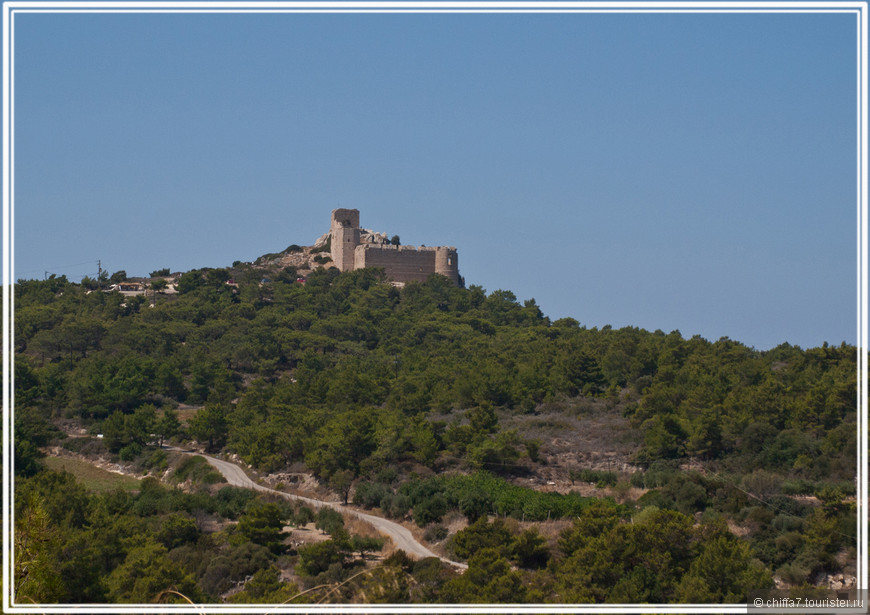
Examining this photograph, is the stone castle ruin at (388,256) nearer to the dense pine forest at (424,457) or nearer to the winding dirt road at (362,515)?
the dense pine forest at (424,457)

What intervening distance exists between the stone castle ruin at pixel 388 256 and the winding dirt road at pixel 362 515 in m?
24.0

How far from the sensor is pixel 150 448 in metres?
24.5

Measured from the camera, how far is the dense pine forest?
37.5 feet

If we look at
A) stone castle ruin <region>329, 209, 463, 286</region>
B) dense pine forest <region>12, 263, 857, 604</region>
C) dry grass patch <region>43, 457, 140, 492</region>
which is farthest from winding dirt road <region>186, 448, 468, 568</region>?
stone castle ruin <region>329, 209, 463, 286</region>

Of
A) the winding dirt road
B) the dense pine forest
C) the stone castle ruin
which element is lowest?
the winding dirt road

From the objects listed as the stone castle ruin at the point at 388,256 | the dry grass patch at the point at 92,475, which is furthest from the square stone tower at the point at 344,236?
the dry grass patch at the point at 92,475

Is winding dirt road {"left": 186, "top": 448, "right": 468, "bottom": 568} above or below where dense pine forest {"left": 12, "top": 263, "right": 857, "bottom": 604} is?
below

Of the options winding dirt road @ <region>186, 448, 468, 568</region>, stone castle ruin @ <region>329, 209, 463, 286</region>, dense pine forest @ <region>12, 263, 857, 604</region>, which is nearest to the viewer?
dense pine forest @ <region>12, 263, 857, 604</region>

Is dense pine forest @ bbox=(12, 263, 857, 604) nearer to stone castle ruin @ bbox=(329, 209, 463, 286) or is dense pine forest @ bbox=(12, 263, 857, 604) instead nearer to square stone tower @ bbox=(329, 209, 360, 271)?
stone castle ruin @ bbox=(329, 209, 463, 286)

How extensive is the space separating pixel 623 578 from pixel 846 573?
3.27m

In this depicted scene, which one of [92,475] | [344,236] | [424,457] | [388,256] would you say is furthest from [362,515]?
[344,236]

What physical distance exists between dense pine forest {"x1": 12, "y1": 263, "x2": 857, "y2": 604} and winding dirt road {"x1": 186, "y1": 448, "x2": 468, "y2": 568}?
12.1 inches

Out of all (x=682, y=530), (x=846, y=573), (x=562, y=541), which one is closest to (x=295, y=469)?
(x=562, y=541)

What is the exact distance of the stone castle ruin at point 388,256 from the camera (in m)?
47.6
